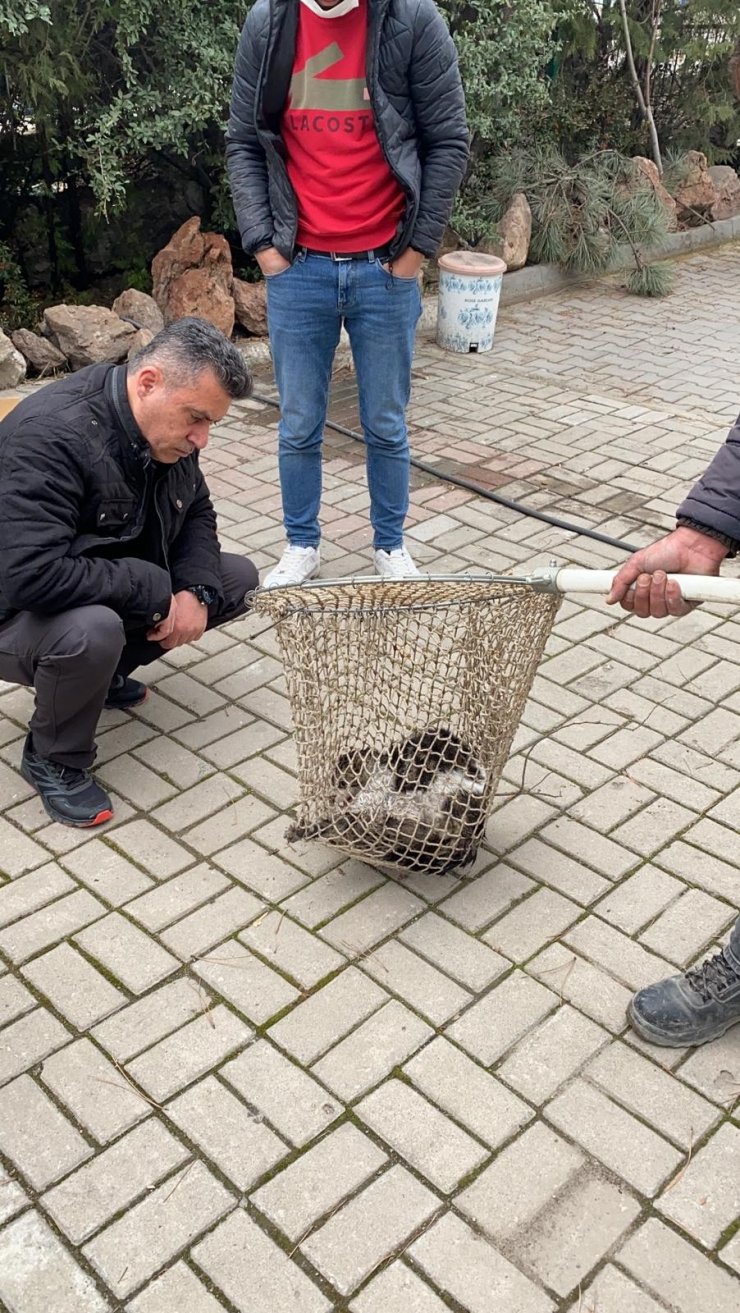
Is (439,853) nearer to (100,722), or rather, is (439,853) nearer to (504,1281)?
(504,1281)

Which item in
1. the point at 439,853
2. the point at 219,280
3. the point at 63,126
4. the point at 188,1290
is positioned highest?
the point at 63,126

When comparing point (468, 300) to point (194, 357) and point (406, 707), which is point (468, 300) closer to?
point (194, 357)

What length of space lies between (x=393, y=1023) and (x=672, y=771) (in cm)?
126

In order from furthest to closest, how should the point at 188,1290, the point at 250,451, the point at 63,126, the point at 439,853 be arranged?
the point at 63,126 → the point at 250,451 → the point at 439,853 → the point at 188,1290

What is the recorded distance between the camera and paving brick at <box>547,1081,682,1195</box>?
7.11ft

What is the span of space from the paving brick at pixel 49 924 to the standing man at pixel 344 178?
1.87 metres

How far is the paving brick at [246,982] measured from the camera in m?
2.51

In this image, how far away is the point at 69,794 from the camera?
3.05 meters

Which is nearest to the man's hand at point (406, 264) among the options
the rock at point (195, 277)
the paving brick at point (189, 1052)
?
the paving brick at point (189, 1052)

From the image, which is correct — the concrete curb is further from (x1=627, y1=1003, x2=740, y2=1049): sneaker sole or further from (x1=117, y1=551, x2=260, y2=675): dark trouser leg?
(x1=627, y1=1003, x2=740, y2=1049): sneaker sole

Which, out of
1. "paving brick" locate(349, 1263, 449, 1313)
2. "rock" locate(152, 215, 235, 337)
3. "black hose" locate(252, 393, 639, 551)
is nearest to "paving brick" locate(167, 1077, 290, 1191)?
"paving brick" locate(349, 1263, 449, 1313)

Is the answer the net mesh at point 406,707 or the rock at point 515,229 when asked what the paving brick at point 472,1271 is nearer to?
the net mesh at point 406,707

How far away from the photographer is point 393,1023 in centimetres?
247

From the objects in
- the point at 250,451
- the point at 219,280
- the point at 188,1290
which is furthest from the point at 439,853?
the point at 219,280
